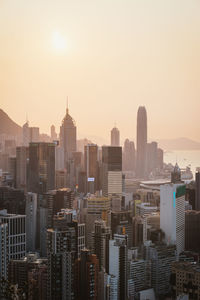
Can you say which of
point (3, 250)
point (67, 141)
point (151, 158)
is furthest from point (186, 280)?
point (151, 158)

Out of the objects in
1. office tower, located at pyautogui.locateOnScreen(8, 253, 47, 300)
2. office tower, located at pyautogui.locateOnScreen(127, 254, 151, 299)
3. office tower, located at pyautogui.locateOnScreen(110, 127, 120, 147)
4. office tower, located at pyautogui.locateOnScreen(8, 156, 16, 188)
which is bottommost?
office tower, located at pyautogui.locateOnScreen(127, 254, 151, 299)

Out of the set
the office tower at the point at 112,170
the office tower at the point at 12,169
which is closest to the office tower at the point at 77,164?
the office tower at the point at 112,170

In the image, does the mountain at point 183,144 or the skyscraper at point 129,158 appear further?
the skyscraper at point 129,158

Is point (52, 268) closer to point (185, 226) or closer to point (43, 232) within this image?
point (43, 232)

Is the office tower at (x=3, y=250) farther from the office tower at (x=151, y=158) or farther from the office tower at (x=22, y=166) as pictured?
the office tower at (x=151, y=158)

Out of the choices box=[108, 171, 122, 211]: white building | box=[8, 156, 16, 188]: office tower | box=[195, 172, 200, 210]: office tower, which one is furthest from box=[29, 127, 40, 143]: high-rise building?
box=[195, 172, 200, 210]: office tower

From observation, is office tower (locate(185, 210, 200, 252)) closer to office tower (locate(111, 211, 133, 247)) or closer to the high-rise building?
office tower (locate(111, 211, 133, 247))
